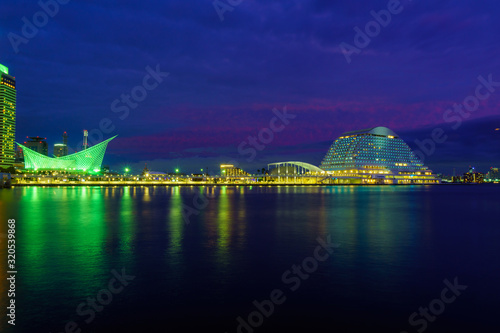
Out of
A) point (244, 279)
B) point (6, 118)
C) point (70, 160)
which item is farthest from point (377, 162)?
point (6, 118)

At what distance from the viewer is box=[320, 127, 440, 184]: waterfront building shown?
502ft

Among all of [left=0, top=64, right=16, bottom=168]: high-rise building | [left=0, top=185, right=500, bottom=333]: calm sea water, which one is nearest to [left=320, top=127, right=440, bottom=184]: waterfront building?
[left=0, top=185, right=500, bottom=333]: calm sea water

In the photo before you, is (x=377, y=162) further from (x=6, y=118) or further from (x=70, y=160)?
(x=6, y=118)

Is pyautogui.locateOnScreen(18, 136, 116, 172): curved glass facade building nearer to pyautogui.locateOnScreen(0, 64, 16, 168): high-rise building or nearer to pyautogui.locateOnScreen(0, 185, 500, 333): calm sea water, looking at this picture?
pyautogui.locateOnScreen(0, 64, 16, 168): high-rise building

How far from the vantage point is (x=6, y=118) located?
173375mm

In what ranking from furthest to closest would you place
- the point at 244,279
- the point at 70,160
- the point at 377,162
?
the point at 377,162 → the point at 70,160 → the point at 244,279

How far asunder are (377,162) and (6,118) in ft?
562

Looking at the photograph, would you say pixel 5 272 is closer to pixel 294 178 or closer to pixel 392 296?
pixel 392 296

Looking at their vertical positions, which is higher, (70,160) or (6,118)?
(6,118)

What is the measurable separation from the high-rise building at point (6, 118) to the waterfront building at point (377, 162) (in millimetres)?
149679

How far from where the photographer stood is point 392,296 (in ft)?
32.3

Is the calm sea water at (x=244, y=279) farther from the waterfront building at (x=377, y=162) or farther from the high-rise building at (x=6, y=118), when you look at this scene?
the high-rise building at (x=6, y=118)

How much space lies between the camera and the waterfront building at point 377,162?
6024 inches

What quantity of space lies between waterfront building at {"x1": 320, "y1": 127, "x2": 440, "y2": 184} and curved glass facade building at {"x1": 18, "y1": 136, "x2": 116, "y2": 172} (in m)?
94.2
